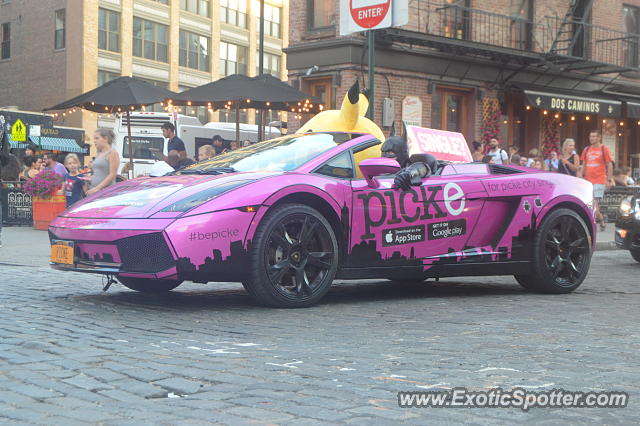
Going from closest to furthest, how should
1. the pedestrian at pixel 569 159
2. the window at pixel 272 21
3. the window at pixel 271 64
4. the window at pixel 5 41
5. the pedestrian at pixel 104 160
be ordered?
the pedestrian at pixel 104 160, the pedestrian at pixel 569 159, the window at pixel 5 41, the window at pixel 272 21, the window at pixel 271 64

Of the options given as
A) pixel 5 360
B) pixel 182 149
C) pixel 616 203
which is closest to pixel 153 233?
pixel 5 360

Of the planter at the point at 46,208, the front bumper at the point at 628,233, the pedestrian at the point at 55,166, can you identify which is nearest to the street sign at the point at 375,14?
the front bumper at the point at 628,233

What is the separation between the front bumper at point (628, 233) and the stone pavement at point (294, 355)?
162 inches

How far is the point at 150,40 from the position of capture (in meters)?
48.9

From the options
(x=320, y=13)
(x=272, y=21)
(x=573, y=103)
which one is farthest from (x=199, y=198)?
(x=272, y=21)

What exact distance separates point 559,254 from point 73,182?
10.5m

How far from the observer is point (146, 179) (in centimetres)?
680

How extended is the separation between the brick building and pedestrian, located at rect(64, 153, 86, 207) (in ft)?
24.8

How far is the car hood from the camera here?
601 cm

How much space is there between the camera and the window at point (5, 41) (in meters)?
50.6

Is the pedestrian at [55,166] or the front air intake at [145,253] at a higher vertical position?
the pedestrian at [55,166]

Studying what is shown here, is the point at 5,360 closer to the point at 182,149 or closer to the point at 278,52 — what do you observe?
the point at 182,149

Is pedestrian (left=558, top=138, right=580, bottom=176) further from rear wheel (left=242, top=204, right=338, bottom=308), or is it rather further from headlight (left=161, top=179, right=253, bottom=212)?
headlight (left=161, top=179, right=253, bottom=212)

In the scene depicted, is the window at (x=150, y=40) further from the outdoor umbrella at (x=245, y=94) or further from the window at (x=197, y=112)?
the outdoor umbrella at (x=245, y=94)
